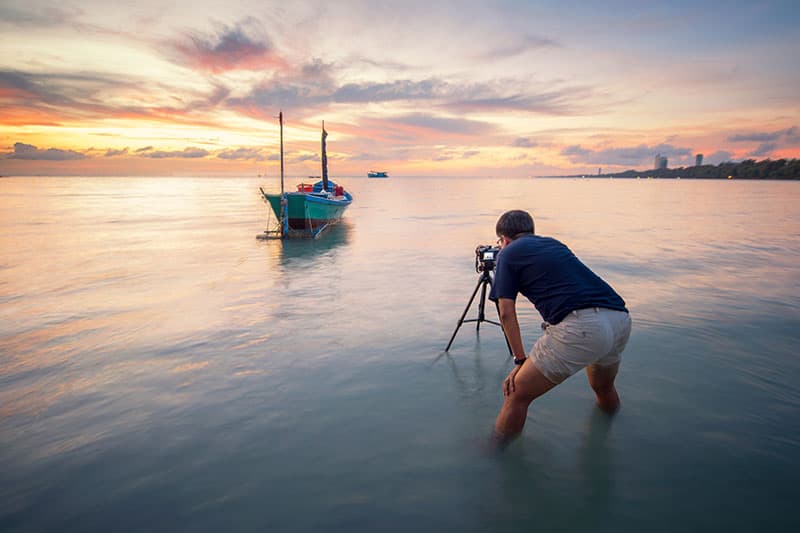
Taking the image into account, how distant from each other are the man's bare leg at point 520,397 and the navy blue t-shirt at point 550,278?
0.46 meters

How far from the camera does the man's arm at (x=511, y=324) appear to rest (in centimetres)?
317

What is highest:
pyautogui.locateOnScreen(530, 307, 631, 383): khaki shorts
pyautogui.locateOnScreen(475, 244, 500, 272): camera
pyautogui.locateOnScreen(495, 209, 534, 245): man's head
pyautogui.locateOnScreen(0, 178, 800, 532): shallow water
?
pyautogui.locateOnScreen(495, 209, 534, 245): man's head

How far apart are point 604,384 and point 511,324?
65.2 inches

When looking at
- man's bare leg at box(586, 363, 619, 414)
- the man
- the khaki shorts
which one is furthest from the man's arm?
man's bare leg at box(586, 363, 619, 414)

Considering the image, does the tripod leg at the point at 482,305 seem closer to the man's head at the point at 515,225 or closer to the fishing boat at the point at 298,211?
the man's head at the point at 515,225

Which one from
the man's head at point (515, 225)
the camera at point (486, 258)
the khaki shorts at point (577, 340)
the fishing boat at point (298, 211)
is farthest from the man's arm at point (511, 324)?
the fishing boat at point (298, 211)

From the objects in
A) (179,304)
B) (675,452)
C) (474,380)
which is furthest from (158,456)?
(179,304)

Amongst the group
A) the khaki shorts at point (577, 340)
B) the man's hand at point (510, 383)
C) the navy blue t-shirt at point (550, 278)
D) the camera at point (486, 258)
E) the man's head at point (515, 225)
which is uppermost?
the man's head at point (515, 225)

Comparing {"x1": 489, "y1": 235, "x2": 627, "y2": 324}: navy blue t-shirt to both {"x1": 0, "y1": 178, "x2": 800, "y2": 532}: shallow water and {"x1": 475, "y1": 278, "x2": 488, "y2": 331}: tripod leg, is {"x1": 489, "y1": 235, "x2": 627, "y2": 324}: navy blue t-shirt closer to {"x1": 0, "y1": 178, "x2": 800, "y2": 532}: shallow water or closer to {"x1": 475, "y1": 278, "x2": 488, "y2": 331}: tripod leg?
{"x1": 0, "y1": 178, "x2": 800, "y2": 532}: shallow water

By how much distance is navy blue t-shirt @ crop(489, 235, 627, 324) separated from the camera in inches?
125

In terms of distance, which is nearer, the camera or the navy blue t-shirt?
the navy blue t-shirt

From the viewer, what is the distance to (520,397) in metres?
3.38

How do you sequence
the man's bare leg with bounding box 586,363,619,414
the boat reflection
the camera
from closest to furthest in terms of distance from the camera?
1. the man's bare leg with bounding box 586,363,619,414
2. the camera
3. the boat reflection

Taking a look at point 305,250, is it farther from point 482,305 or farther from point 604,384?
point 604,384
